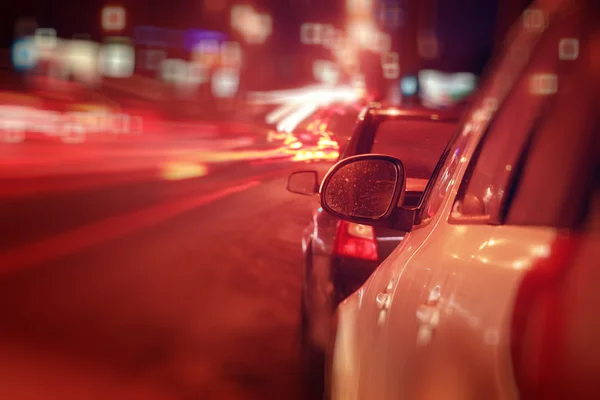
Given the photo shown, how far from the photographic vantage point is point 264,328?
6727mm

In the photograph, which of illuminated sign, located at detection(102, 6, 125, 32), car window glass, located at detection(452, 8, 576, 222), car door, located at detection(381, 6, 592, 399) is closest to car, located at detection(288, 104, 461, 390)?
car door, located at detection(381, 6, 592, 399)

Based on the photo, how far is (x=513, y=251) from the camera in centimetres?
167

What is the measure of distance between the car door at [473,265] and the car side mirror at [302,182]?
11.1 feet

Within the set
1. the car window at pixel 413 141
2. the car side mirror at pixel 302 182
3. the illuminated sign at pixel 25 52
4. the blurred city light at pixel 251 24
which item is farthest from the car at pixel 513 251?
the blurred city light at pixel 251 24

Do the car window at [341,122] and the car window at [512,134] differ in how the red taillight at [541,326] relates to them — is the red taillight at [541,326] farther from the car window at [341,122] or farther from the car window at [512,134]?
the car window at [341,122]

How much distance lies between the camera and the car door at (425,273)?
6.47ft

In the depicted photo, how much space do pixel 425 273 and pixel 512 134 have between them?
0.39 m

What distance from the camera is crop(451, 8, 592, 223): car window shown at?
1.86 metres

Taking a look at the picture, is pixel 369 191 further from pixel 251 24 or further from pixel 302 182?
pixel 251 24

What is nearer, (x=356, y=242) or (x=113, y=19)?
(x=356, y=242)

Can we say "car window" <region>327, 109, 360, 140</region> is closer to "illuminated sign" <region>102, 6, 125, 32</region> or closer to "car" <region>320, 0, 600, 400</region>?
"car" <region>320, 0, 600, 400</region>

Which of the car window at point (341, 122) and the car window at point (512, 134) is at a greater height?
the car window at point (512, 134)

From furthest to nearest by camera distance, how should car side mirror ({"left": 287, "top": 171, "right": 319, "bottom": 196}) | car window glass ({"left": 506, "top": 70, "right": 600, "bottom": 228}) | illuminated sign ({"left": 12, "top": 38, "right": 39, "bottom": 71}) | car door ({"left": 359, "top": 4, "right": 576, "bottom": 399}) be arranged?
1. illuminated sign ({"left": 12, "top": 38, "right": 39, "bottom": 71})
2. car side mirror ({"left": 287, "top": 171, "right": 319, "bottom": 196})
3. car door ({"left": 359, "top": 4, "right": 576, "bottom": 399})
4. car window glass ({"left": 506, "top": 70, "right": 600, "bottom": 228})

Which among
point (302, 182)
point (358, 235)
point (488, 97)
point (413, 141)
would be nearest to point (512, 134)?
point (488, 97)
